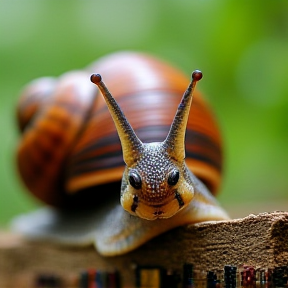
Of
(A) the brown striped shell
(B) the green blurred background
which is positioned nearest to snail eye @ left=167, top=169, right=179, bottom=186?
(A) the brown striped shell

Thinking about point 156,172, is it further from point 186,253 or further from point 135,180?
point 186,253

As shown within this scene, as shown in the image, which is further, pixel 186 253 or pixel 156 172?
pixel 186 253

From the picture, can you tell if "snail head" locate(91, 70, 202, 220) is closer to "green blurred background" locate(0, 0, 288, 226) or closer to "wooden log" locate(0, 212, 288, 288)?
"wooden log" locate(0, 212, 288, 288)

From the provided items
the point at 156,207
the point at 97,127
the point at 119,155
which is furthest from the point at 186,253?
the point at 97,127

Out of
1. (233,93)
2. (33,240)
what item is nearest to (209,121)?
(33,240)

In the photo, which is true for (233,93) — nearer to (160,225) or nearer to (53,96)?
(53,96)
